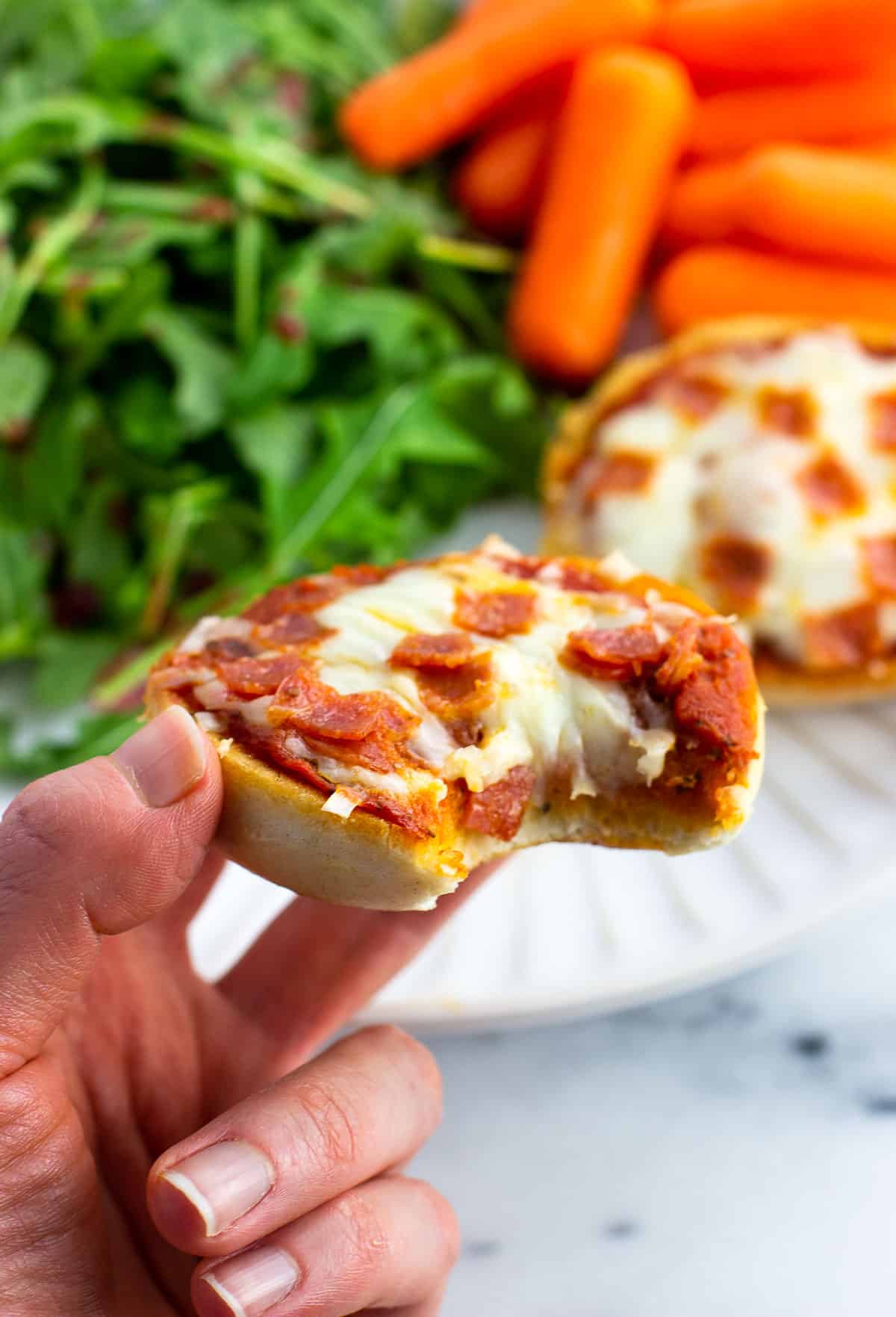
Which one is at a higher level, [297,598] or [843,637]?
[297,598]

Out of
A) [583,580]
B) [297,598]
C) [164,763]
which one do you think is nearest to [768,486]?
[583,580]

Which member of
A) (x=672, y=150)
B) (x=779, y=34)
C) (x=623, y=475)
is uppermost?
(x=779, y=34)

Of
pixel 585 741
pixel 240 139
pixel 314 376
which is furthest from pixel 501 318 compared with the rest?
pixel 585 741

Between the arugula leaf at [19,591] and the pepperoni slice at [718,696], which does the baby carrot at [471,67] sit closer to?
the arugula leaf at [19,591]

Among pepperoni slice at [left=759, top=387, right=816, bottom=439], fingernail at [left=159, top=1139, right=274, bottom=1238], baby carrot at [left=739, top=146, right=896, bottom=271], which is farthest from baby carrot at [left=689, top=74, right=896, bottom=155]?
fingernail at [left=159, top=1139, right=274, bottom=1238]

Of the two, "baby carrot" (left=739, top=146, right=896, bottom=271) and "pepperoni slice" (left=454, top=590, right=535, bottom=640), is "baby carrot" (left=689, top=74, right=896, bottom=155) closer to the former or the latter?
"baby carrot" (left=739, top=146, right=896, bottom=271)

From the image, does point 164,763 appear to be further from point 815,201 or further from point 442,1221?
point 815,201

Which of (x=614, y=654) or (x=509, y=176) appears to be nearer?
(x=614, y=654)
